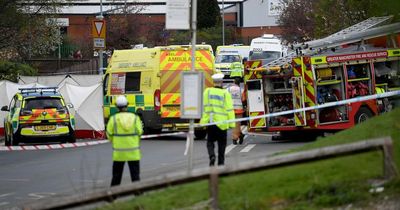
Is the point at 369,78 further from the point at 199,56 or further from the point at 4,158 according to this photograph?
the point at 4,158

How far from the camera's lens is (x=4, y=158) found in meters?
21.2

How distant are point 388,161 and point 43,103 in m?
17.6

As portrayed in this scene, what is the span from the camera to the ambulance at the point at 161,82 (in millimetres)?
23781

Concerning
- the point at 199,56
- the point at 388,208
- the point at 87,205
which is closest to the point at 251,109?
the point at 199,56

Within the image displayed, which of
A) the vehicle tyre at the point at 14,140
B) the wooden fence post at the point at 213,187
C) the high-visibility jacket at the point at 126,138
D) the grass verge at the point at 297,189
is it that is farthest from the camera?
the vehicle tyre at the point at 14,140

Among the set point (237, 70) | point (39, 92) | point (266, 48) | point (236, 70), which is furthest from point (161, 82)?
point (266, 48)

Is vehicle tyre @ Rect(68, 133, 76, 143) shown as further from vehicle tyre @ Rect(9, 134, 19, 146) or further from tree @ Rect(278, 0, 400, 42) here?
tree @ Rect(278, 0, 400, 42)

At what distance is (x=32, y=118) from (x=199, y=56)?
16.5 feet

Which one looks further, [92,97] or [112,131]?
[92,97]

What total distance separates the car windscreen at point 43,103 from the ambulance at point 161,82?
6.26 feet

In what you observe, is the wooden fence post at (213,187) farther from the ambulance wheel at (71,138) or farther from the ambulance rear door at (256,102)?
the ambulance wheel at (71,138)

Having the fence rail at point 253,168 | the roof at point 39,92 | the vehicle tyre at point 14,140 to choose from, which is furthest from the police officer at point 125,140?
the roof at point 39,92

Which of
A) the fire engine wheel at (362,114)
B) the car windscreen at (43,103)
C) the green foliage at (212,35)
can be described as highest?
the green foliage at (212,35)

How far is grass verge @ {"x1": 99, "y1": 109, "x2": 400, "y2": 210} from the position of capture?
827cm
